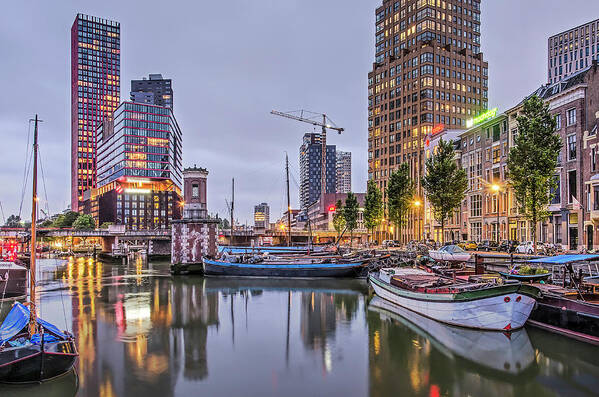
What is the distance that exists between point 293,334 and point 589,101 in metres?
48.8

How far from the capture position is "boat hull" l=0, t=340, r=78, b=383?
1781 centimetres

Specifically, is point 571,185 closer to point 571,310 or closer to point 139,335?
point 571,310

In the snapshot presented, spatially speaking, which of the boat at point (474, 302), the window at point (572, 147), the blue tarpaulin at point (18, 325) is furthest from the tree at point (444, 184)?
the blue tarpaulin at point (18, 325)

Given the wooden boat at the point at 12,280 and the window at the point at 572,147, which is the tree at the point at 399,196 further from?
the wooden boat at the point at 12,280

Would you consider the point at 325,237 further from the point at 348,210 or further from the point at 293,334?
the point at 293,334

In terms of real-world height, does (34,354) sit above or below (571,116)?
below

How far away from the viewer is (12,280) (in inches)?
1587

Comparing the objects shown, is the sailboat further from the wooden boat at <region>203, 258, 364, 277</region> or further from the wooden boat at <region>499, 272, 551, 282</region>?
the wooden boat at <region>203, 258, 364, 277</region>

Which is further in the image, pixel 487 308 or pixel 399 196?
pixel 399 196

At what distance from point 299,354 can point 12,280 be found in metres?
30.9

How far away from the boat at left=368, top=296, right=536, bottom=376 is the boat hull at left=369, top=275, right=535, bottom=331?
47 cm

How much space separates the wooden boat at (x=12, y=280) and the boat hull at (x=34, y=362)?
25.5 m

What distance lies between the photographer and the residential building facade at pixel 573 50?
156 m

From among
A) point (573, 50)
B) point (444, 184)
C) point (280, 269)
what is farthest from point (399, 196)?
point (573, 50)
